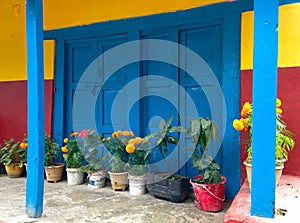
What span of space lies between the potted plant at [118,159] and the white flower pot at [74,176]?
484 mm

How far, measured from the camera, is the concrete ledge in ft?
5.83

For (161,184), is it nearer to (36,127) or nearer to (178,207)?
(178,207)

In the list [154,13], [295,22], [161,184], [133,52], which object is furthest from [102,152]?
[295,22]

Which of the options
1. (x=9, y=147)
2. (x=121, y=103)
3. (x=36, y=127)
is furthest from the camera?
(x=9, y=147)

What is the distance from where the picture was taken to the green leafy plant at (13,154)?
13.4 ft

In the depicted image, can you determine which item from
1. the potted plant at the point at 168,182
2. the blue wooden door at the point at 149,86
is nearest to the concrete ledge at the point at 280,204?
the potted plant at the point at 168,182

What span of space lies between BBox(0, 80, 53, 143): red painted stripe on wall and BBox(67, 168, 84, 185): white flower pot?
1.14m

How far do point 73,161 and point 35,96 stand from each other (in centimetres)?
144

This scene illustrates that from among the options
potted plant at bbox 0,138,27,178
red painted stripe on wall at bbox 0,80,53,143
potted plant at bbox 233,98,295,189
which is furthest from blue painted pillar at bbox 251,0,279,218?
red painted stripe on wall at bbox 0,80,53,143

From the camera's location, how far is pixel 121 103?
3.75 metres

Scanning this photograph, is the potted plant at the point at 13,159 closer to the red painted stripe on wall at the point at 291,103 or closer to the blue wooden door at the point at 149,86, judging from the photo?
the blue wooden door at the point at 149,86

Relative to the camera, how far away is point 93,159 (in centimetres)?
362

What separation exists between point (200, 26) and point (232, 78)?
69 cm

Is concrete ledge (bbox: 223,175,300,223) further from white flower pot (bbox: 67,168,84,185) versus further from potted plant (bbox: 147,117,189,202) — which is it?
white flower pot (bbox: 67,168,84,185)
